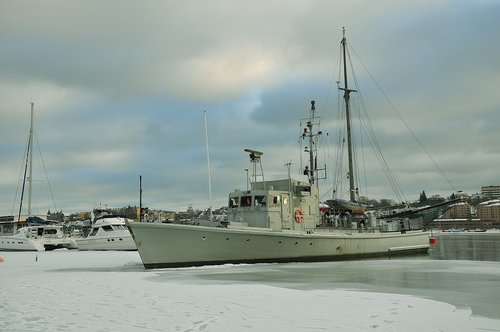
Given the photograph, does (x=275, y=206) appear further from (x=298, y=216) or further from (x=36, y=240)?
(x=36, y=240)

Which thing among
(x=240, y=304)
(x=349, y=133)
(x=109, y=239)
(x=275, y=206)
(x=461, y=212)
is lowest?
(x=240, y=304)

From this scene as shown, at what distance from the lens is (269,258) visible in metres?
22.4

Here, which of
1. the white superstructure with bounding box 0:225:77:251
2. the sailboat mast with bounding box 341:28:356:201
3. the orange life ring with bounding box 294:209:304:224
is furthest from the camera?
the white superstructure with bounding box 0:225:77:251

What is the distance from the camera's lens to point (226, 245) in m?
20.8

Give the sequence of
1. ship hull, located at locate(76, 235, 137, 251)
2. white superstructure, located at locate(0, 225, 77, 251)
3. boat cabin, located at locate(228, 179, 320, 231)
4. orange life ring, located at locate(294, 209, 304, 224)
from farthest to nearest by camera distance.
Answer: white superstructure, located at locate(0, 225, 77, 251), ship hull, located at locate(76, 235, 137, 251), orange life ring, located at locate(294, 209, 304, 224), boat cabin, located at locate(228, 179, 320, 231)

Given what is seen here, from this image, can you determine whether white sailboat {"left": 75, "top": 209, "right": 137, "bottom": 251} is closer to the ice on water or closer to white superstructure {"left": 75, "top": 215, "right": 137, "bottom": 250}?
white superstructure {"left": 75, "top": 215, "right": 137, "bottom": 250}

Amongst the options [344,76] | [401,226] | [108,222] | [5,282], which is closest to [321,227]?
[401,226]

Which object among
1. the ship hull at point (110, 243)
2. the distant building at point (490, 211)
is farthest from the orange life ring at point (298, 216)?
the distant building at point (490, 211)

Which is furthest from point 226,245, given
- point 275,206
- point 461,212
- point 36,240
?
point 461,212

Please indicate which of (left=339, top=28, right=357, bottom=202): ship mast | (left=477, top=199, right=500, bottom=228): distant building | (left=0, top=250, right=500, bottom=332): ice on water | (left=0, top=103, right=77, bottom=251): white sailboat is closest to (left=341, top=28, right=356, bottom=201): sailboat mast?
Result: (left=339, top=28, right=357, bottom=202): ship mast

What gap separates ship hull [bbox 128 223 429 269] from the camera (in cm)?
1988

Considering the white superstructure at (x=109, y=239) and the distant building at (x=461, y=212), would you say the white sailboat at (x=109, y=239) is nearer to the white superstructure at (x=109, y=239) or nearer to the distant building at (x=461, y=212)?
the white superstructure at (x=109, y=239)

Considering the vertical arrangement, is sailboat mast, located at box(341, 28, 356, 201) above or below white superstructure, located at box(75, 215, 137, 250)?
above

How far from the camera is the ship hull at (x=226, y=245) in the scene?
1988cm
